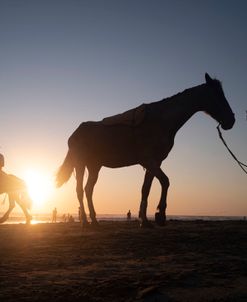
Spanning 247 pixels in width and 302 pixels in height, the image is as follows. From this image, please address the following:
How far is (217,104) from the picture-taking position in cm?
1102

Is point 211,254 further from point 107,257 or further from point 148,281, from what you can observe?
point 148,281

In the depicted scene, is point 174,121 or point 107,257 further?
point 174,121

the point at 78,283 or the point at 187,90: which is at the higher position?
the point at 187,90

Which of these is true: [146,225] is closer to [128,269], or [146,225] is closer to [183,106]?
A: [183,106]

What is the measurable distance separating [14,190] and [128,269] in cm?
1218

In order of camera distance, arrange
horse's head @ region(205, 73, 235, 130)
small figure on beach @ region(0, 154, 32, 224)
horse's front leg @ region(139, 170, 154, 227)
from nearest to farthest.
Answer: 1. horse's front leg @ region(139, 170, 154, 227)
2. horse's head @ region(205, 73, 235, 130)
3. small figure on beach @ region(0, 154, 32, 224)

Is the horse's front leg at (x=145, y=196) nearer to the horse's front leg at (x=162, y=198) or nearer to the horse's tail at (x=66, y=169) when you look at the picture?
the horse's front leg at (x=162, y=198)

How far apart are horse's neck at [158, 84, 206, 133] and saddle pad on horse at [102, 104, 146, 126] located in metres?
0.60

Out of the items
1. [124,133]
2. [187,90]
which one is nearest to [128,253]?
[124,133]

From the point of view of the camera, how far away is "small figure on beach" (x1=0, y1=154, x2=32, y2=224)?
1585cm

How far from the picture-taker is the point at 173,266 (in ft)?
16.6

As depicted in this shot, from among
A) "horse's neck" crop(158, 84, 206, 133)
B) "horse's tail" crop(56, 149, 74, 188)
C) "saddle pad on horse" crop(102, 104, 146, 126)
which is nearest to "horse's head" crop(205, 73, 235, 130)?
"horse's neck" crop(158, 84, 206, 133)

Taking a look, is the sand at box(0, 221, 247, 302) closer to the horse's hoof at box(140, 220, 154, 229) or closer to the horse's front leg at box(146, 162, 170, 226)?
the horse's front leg at box(146, 162, 170, 226)

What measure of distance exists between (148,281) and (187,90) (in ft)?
25.2
